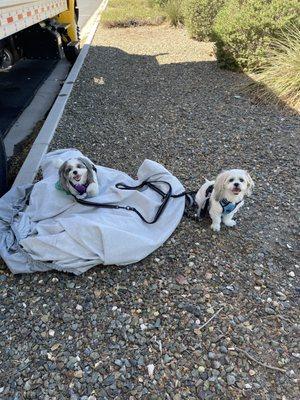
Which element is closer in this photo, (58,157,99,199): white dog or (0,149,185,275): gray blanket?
(0,149,185,275): gray blanket

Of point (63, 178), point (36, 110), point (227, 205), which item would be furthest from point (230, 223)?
point (36, 110)

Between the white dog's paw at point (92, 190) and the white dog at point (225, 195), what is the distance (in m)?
0.88

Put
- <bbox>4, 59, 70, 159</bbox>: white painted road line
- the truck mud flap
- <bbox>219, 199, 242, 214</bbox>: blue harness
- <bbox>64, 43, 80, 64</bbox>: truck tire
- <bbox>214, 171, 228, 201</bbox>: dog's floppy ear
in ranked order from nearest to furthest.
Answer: <bbox>214, 171, 228, 201</bbox>: dog's floppy ear < <bbox>219, 199, 242, 214</bbox>: blue harness < <bbox>4, 59, 70, 159</bbox>: white painted road line < the truck mud flap < <bbox>64, 43, 80, 64</bbox>: truck tire

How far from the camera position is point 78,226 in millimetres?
2801

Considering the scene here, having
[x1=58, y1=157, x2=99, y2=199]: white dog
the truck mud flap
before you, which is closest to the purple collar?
[x1=58, y1=157, x2=99, y2=199]: white dog

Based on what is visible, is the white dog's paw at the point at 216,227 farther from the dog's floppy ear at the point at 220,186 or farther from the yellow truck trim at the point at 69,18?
the yellow truck trim at the point at 69,18

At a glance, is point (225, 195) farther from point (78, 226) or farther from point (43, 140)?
point (43, 140)

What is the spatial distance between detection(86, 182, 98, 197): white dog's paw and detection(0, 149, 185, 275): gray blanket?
0.05 m

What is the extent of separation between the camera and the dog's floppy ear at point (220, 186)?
2875 millimetres

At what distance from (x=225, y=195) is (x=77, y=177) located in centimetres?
118

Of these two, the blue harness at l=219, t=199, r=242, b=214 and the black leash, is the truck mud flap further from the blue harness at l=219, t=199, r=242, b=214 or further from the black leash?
the blue harness at l=219, t=199, r=242, b=214

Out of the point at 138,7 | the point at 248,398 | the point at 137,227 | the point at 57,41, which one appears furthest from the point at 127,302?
the point at 138,7

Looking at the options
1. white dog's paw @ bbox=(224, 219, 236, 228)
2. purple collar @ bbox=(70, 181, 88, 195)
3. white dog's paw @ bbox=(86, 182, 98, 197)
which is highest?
purple collar @ bbox=(70, 181, 88, 195)

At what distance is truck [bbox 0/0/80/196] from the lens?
144 inches
